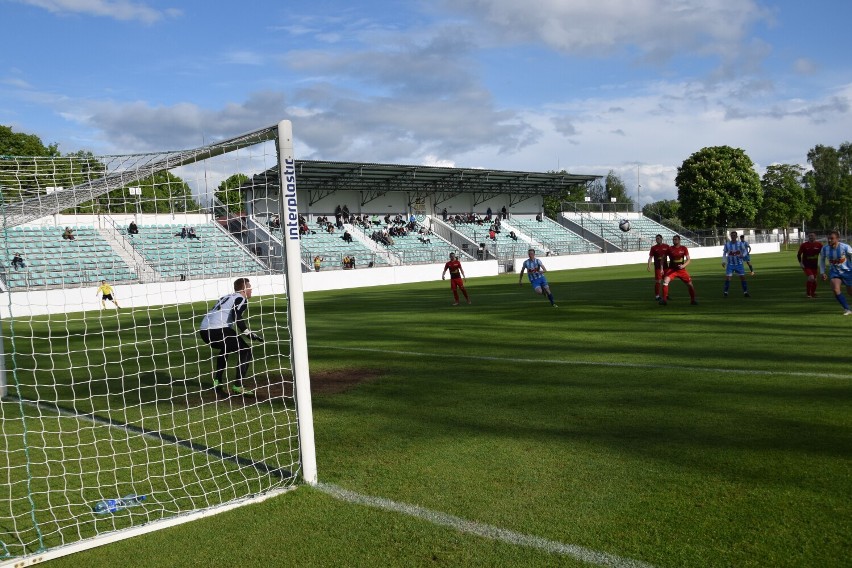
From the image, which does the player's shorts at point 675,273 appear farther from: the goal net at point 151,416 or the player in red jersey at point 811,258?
the goal net at point 151,416

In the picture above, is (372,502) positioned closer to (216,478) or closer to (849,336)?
(216,478)

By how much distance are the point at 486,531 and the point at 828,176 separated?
11160 centimetres

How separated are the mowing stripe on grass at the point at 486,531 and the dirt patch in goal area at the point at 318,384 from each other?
3884 mm

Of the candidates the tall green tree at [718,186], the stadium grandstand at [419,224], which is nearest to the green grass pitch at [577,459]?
the stadium grandstand at [419,224]

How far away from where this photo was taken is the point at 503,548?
406 cm

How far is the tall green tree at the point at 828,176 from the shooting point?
94438 mm

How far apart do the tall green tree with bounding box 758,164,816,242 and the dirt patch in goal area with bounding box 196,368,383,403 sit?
84.4 metres

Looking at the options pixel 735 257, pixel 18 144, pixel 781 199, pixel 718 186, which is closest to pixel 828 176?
pixel 781 199

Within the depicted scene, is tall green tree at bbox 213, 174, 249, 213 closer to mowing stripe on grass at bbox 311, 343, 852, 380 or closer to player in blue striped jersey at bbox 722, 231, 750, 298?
mowing stripe on grass at bbox 311, 343, 852, 380

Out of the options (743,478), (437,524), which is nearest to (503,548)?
(437,524)

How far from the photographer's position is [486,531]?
170 inches

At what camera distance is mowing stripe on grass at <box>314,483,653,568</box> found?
383cm

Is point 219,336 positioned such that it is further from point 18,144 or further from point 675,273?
point 18,144

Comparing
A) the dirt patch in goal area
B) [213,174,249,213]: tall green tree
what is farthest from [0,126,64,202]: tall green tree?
the dirt patch in goal area
